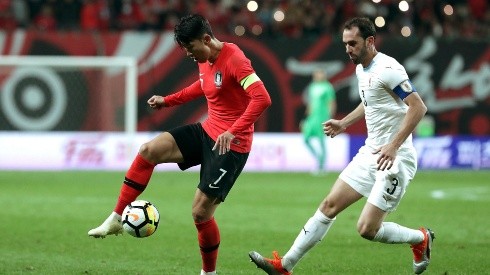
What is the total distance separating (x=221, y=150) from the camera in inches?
302

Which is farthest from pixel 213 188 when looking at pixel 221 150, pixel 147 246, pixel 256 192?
pixel 256 192

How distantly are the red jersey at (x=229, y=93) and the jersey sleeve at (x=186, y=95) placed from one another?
30cm

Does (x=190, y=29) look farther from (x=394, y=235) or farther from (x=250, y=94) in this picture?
(x=394, y=235)

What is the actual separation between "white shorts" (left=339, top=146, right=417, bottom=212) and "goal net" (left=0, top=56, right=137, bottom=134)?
13.3 m

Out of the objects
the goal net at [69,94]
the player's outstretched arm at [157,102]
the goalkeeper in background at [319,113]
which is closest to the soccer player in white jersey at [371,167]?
the player's outstretched arm at [157,102]

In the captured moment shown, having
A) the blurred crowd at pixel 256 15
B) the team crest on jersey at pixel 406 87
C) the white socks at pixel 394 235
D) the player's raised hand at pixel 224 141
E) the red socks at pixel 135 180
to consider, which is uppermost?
the team crest on jersey at pixel 406 87

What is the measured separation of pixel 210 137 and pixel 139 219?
0.84 meters

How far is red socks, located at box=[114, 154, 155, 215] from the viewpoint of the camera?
8.08 meters

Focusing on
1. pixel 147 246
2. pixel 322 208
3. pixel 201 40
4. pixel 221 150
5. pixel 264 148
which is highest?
pixel 201 40

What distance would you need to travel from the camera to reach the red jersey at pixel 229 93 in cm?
784

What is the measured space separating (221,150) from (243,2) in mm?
16991

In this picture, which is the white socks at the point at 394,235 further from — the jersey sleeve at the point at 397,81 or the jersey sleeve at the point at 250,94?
the jersey sleeve at the point at 250,94

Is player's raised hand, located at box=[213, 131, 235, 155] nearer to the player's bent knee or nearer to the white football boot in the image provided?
the white football boot

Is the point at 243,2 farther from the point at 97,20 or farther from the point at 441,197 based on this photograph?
the point at 441,197
